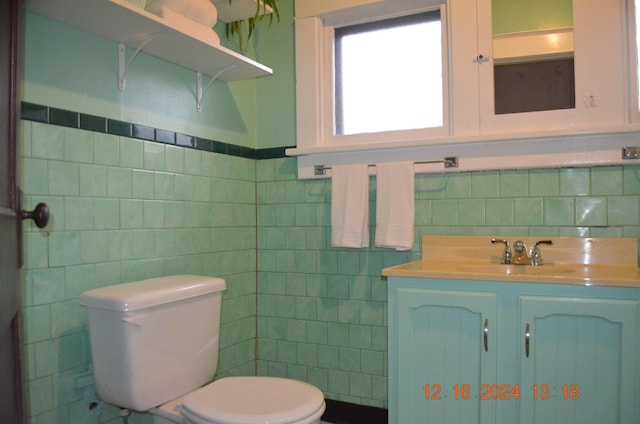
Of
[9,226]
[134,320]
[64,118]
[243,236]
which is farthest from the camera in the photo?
[243,236]

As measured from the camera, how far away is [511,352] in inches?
59.0

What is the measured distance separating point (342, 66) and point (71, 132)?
4.26 feet

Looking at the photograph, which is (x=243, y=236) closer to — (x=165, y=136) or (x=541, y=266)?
(x=165, y=136)

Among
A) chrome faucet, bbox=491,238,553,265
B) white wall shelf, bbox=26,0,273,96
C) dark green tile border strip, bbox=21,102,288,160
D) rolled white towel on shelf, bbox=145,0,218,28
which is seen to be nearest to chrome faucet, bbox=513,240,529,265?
chrome faucet, bbox=491,238,553,265

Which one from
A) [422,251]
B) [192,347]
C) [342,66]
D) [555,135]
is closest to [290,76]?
[342,66]

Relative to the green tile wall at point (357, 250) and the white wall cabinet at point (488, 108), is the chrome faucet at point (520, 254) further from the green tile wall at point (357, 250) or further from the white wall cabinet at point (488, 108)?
the white wall cabinet at point (488, 108)

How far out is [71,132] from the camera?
1539 millimetres

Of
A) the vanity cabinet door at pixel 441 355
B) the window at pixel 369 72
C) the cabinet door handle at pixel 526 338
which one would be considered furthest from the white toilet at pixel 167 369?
the window at pixel 369 72

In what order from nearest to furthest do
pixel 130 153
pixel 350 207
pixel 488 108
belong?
pixel 130 153 < pixel 488 108 < pixel 350 207

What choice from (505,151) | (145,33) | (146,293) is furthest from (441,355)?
(145,33)

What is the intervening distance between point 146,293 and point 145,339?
141mm

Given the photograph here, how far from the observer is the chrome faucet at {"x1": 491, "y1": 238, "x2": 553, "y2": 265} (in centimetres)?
183

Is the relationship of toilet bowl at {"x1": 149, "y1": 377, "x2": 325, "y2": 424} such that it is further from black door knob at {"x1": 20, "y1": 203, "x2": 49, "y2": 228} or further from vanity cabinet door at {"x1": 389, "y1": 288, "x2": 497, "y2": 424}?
black door knob at {"x1": 20, "y1": 203, "x2": 49, "y2": 228}

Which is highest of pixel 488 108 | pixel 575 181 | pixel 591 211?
pixel 488 108
